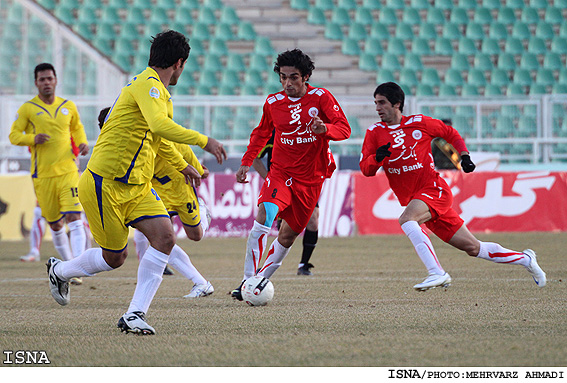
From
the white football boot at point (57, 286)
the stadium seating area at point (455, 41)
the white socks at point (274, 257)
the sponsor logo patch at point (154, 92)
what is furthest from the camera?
the stadium seating area at point (455, 41)

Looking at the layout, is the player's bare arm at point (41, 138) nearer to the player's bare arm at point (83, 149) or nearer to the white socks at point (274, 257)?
the player's bare arm at point (83, 149)

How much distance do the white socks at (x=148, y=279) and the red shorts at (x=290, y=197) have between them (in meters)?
1.69

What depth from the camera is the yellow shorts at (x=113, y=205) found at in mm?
5156

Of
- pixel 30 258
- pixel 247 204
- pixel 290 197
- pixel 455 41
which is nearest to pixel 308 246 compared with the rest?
pixel 290 197

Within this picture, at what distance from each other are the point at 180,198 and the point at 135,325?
257 cm

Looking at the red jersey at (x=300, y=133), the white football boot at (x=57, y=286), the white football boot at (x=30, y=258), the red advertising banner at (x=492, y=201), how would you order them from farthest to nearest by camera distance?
1. the red advertising banner at (x=492, y=201)
2. the white football boot at (x=30, y=258)
3. the red jersey at (x=300, y=133)
4. the white football boot at (x=57, y=286)

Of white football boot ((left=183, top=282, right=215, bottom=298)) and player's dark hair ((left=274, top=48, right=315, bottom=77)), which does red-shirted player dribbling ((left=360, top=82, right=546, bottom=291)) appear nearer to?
player's dark hair ((left=274, top=48, right=315, bottom=77))

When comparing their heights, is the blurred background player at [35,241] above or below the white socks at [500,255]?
below

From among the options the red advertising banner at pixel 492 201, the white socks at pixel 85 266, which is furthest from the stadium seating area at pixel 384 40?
the white socks at pixel 85 266

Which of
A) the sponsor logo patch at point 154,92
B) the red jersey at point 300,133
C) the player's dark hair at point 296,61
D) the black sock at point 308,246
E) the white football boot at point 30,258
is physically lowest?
the white football boot at point 30,258

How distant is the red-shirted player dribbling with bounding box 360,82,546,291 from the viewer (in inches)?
283

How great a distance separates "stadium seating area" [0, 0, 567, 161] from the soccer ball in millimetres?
14025

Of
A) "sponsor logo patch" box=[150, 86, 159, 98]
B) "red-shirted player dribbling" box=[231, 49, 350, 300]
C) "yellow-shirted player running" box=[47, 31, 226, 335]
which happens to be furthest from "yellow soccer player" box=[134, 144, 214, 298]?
"sponsor logo patch" box=[150, 86, 159, 98]

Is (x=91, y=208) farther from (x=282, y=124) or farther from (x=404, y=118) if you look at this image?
(x=404, y=118)
